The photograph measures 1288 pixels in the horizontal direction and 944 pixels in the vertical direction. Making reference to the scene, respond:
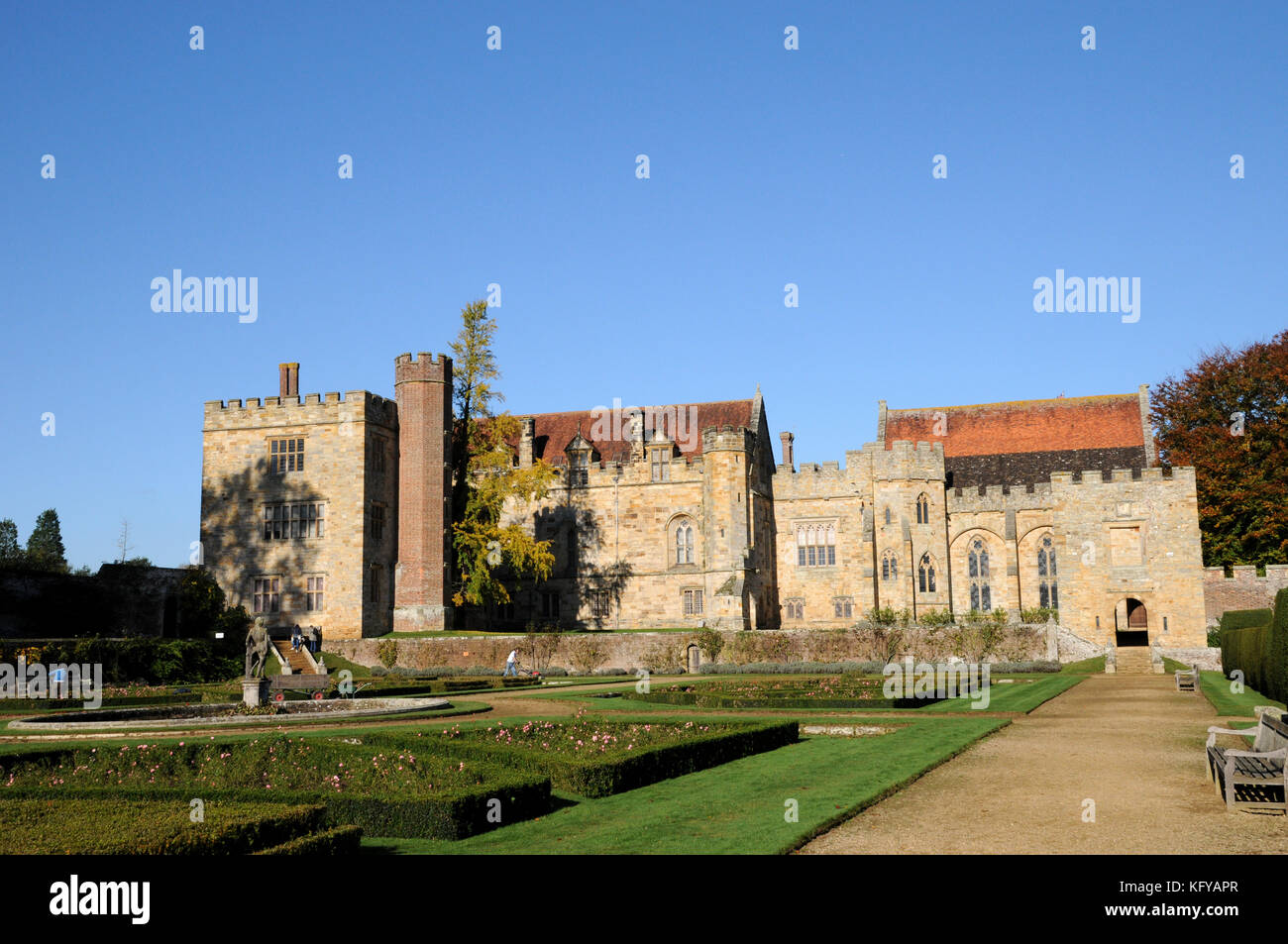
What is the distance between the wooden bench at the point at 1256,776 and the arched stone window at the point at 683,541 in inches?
1562

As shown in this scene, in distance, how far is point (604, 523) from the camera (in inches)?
2066

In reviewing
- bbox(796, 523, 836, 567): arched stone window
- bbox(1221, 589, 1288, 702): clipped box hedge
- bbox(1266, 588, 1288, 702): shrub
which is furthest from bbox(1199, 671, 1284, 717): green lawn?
bbox(796, 523, 836, 567): arched stone window

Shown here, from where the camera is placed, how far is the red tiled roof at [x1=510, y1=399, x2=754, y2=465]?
55.0 meters

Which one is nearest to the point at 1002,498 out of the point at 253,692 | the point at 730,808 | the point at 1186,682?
the point at 1186,682

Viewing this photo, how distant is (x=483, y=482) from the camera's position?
47.2m

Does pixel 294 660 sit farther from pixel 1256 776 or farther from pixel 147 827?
pixel 1256 776

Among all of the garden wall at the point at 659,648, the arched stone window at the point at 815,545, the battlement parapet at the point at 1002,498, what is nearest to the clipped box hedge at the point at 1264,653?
the garden wall at the point at 659,648

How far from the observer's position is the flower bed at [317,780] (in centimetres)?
1015

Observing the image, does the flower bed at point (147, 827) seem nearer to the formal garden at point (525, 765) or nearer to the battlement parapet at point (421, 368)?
the formal garden at point (525, 765)

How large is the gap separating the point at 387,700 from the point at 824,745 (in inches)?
503

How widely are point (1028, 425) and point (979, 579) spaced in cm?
994

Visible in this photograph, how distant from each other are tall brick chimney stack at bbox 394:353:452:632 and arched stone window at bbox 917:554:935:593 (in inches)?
871
